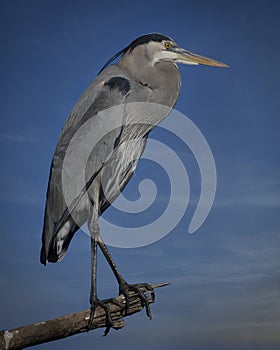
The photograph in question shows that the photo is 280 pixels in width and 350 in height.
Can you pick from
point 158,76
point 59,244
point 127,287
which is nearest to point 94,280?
point 127,287

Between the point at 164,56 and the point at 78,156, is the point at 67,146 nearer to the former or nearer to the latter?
the point at 78,156

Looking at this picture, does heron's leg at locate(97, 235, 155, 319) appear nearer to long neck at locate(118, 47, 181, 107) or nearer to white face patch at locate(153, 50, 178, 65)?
long neck at locate(118, 47, 181, 107)

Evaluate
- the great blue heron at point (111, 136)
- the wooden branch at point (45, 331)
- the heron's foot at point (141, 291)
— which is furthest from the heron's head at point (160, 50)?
the wooden branch at point (45, 331)

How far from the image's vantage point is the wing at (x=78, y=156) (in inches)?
110

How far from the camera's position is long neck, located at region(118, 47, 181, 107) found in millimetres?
2951

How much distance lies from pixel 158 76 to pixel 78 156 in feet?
1.97

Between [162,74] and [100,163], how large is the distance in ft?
1.97

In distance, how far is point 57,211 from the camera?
2887 millimetres

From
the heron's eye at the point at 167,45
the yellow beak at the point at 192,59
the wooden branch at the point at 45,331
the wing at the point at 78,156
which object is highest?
the heron's eye at the point at 167,45

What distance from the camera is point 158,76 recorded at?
117 inches

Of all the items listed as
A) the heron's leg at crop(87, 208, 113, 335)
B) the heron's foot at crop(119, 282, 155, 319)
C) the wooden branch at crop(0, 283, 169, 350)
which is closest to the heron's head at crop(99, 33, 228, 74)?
the heron's leg at crop(87, 208, 113, 335)

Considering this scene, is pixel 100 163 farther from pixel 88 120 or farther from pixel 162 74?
pixel 162 74

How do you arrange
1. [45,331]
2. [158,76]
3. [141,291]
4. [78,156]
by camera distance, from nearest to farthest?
1. [45,331]
2. [141,291]
3. [78,156]
4. [158,76]

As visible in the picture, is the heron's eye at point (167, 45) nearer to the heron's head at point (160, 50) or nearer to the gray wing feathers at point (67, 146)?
the heron's head at point (160, 50)
